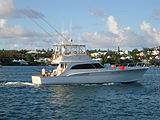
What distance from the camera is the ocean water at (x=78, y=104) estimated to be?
21.6 metres

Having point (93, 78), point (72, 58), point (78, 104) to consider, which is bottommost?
point (78, 104)

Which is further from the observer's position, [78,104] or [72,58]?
[72,58]

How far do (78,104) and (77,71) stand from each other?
12.9 meters

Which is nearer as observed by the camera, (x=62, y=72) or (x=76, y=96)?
(x=76, y=96)

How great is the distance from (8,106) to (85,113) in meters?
6.08

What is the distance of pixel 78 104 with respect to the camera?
2573 cm

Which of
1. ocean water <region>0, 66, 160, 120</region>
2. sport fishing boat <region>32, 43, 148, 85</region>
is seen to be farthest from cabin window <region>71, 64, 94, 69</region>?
ocean water <region>0, 66, 160, 120</region>

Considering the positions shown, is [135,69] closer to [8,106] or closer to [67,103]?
[67,103]

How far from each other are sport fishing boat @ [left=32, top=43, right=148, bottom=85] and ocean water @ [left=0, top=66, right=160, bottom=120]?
2.18 m

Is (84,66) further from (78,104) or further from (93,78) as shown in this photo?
(78,104)

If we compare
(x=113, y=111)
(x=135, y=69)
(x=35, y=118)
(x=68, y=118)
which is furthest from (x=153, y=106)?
(x=135, y=69)

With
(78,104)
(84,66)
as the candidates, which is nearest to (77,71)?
(84,66)

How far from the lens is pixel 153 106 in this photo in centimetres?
2538

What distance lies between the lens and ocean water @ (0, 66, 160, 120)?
70.7 ft
